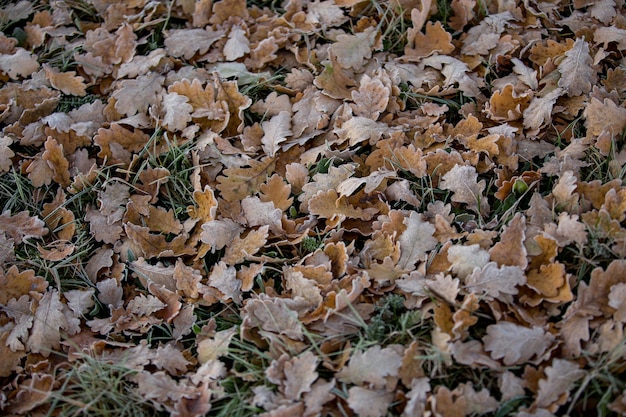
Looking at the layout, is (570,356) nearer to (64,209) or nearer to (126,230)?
(126,230)

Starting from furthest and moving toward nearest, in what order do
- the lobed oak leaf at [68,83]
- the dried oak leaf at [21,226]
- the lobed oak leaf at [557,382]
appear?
the lobed oak leaf at [68,83], the dried oak leaf at [21,226], the lobed oak leaf at [557,382]

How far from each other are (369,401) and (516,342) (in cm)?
45

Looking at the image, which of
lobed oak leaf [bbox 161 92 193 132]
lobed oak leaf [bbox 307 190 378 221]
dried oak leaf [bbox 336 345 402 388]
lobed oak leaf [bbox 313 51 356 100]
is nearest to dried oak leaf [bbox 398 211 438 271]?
lobed oak leaf [bbox 307 190 378 221]

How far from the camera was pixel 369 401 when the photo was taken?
168 centimetres

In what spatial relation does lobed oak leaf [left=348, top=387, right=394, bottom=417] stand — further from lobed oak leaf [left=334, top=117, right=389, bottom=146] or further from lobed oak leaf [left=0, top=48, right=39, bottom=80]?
lobed oak leaf [left=0, top=48, right=39, bottom=80]

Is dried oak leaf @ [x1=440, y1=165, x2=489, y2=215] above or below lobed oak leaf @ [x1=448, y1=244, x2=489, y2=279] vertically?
above


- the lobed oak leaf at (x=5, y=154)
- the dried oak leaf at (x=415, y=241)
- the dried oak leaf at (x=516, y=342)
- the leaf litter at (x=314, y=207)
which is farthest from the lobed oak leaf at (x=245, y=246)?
the lobed oak leaf at (x=5, y=154)

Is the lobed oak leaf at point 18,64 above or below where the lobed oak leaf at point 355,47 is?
below

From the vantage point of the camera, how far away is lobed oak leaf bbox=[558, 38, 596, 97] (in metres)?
2.29

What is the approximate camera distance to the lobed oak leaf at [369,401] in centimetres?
167

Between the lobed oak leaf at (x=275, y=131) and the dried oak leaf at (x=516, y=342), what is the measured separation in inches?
41.5

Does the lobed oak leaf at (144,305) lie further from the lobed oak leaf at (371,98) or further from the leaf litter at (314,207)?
the lobed oak leaf at (371,98)

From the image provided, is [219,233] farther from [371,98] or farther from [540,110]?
[540,110]

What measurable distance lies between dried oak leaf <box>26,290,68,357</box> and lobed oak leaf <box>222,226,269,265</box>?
22.1 inches
